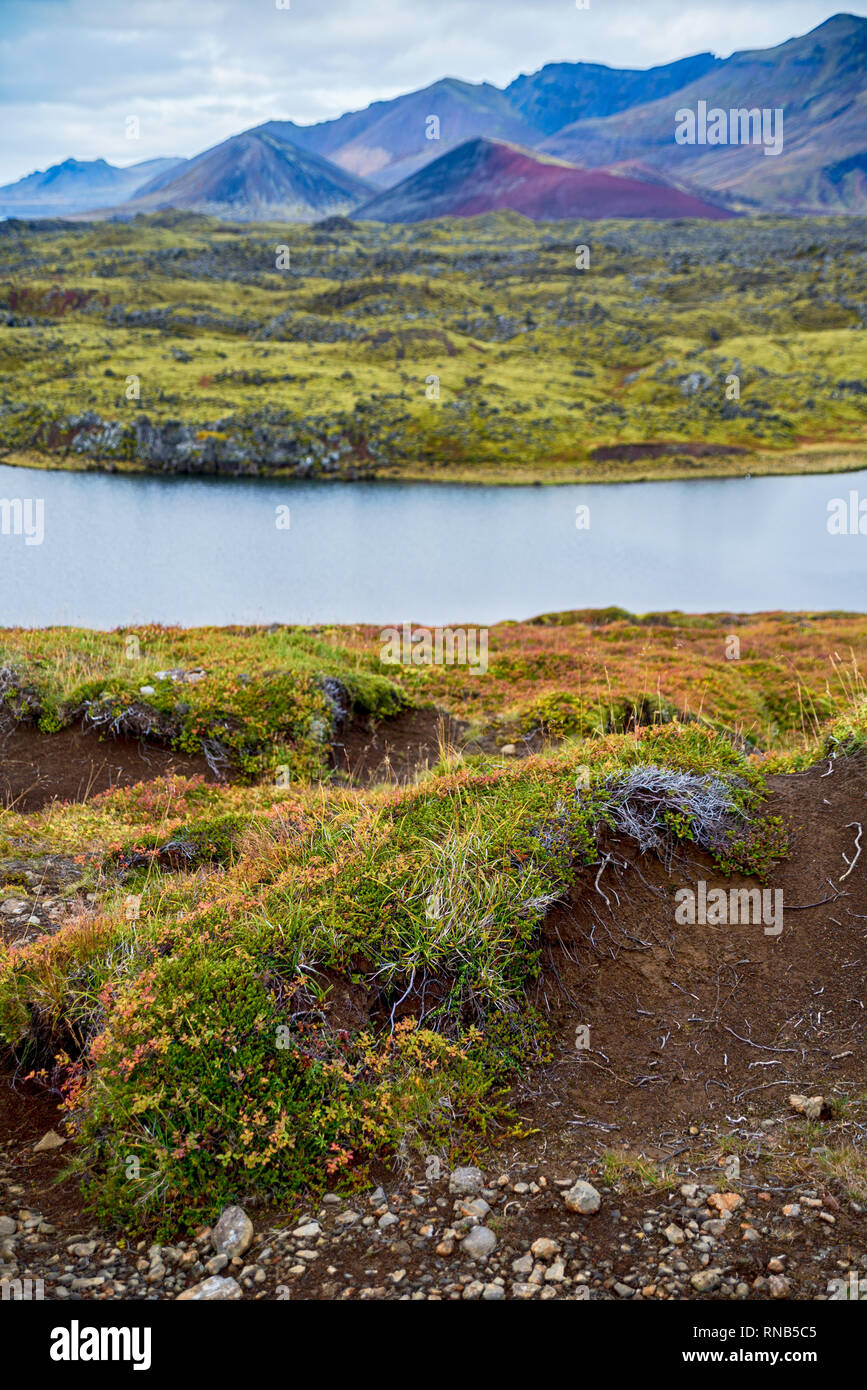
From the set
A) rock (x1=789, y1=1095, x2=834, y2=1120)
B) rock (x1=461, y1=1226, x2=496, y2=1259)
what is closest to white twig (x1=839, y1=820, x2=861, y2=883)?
rock (x1=789, y1=1095, x2=834, y2=1120)

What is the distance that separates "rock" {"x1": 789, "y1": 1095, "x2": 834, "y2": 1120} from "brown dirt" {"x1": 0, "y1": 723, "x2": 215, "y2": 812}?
29.4 feet

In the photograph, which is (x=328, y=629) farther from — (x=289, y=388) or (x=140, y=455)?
(x=289, y=388)

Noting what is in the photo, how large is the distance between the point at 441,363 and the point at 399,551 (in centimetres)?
6302

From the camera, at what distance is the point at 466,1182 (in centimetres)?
485

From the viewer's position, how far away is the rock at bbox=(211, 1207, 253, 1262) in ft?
14.7

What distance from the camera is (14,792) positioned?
1148cm

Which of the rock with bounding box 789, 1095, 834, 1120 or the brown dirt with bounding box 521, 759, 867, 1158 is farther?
the brown dirt with bounding box 521, 759, 867, 1158

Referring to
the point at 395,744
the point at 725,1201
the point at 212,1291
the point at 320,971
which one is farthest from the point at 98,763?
the point at 725,1201

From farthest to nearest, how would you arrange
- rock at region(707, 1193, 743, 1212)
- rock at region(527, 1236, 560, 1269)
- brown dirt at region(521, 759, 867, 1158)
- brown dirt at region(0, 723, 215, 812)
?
brown dirt at region(0, 723, 215, 812) → brown dirt at region(521, 759, 867, 1158) → rock at region(707, 1193, 743, 1212) → rock at region(527, 1236, 560, 1269)

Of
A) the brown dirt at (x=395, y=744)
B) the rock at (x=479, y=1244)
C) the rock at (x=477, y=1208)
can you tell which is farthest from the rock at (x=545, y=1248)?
the brown dirt at (x=395, y=744)

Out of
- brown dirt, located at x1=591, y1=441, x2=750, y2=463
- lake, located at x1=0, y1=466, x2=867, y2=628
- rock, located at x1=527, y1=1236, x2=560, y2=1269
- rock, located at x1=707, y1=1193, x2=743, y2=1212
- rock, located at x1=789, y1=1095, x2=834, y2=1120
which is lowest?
rock, located at x1=527, y1=1236, x2=560, y2=1269

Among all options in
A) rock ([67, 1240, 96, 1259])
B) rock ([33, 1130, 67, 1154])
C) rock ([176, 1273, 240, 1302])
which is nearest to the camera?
rock ([176, 1273, 240, 1302])

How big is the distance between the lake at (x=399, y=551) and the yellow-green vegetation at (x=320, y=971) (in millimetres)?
29363

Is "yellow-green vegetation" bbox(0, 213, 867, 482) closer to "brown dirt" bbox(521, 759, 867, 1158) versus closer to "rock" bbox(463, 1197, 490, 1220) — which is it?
"brown dirt" bbox(521, 759, 867, 1158)
